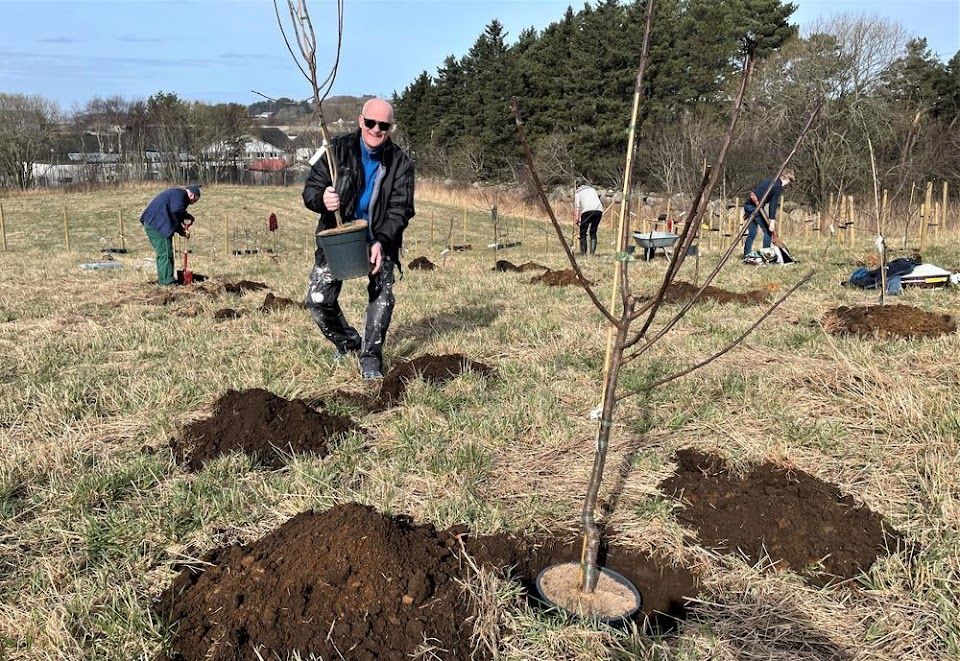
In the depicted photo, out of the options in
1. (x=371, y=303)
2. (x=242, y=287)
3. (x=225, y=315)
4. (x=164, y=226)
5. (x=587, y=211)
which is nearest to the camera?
(x=371, y=303)

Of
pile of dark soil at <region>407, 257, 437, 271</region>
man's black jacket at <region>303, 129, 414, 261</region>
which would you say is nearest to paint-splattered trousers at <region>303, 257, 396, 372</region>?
man's black jacket at <region>303, 129, 414, 261</region>

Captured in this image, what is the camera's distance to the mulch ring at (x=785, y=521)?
7.64 feet

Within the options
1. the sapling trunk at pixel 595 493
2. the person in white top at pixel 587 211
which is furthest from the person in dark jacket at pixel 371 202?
the person in white top at pixel 587 211

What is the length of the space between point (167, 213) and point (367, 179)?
19.1 ft

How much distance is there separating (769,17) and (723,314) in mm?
28721

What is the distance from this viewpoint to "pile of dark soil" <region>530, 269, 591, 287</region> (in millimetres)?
8250

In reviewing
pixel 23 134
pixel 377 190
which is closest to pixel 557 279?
pixel 377 190

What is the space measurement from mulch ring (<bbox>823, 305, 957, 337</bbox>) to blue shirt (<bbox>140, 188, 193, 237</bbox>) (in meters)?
7.80

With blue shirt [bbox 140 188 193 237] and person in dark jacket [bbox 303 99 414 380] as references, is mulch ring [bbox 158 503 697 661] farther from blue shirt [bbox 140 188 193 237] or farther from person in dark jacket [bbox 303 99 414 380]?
blue shirt [bbox 140 188 193 237]

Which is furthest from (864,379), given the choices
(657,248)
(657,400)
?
(657,248)

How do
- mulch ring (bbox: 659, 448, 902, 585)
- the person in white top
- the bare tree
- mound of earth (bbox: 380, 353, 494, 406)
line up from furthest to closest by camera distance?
the bare tree < the person in white top < mound of earth (bbox: 380, 353, 494, 406) < mulch ring (bbox: 659, 448, 902, 585)

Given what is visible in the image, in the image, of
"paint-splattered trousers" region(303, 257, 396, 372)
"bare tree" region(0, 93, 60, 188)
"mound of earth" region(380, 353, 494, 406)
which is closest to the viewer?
"mound of earth" region(380, 353, 494, 406)

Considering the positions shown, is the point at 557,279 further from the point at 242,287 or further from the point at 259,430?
the point at 259,430

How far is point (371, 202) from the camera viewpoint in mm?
4223
